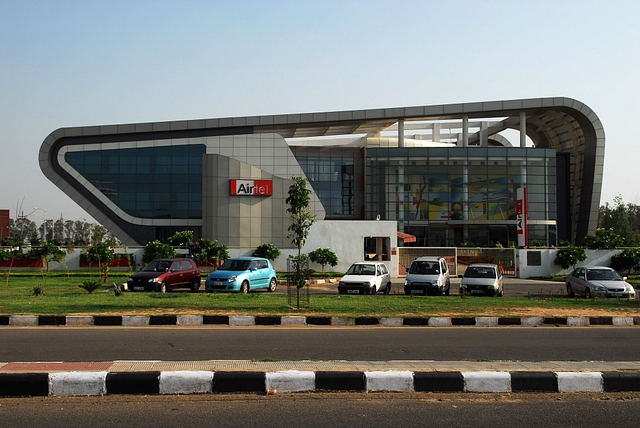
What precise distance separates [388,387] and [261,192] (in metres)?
36.1

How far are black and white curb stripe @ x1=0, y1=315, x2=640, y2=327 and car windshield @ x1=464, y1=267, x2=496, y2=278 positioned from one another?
30.6 feet

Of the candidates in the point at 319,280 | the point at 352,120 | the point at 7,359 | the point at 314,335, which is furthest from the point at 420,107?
the point at 7,359

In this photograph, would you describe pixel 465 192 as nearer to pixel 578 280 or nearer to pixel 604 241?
pixel 604 241

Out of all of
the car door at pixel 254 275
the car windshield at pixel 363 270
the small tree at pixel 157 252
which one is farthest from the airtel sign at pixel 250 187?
the car windshield at pixel 363 270

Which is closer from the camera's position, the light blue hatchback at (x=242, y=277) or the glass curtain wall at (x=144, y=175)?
the light blue hatchback at (x=242, y=277)

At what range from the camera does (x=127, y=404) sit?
6906 mm

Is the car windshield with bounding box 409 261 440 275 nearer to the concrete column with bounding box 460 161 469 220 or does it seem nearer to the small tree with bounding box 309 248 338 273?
the small tree with bounding box 309 248 338 273

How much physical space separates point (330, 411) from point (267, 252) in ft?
107

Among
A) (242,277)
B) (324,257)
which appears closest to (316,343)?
(242,277)

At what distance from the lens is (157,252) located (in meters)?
38.8

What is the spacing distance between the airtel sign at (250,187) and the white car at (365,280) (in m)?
17.8

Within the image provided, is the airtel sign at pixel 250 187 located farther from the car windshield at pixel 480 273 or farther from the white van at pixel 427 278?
the car windshield at pixel 480 273

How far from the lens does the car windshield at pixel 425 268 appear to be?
26047 millimetres

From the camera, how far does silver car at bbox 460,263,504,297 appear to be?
2475cm
